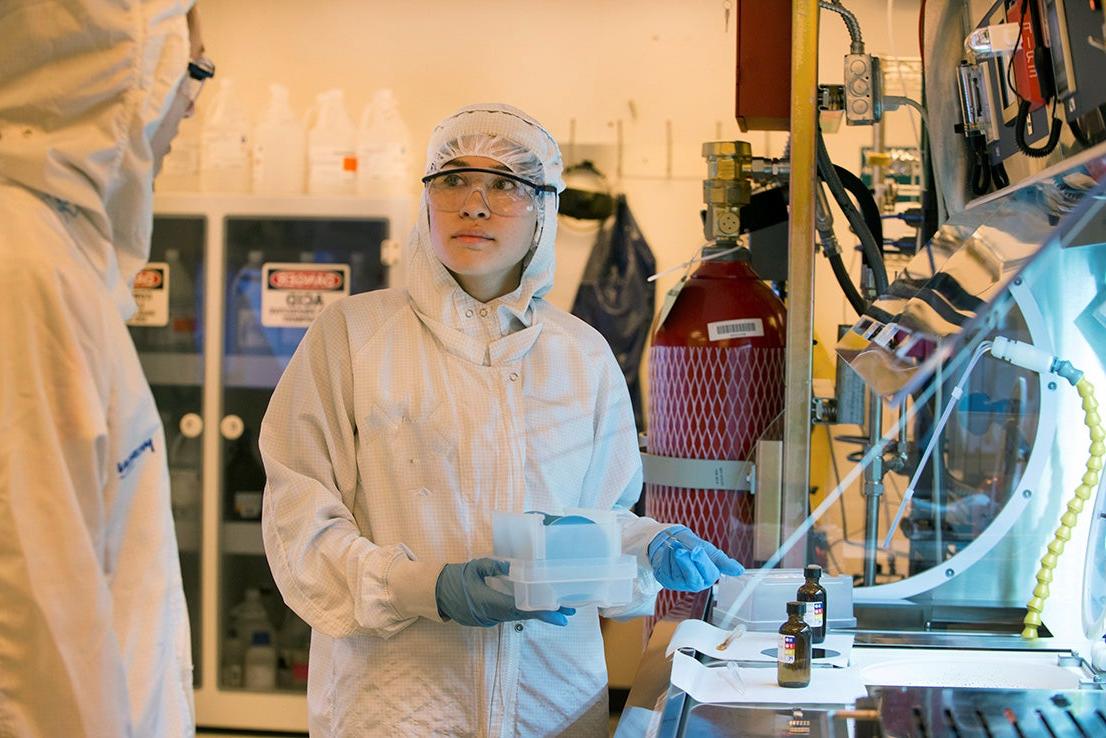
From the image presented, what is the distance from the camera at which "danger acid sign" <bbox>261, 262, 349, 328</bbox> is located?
132 inches

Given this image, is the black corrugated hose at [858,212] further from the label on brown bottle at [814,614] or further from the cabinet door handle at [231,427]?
the cabinet door handle at [231,427]

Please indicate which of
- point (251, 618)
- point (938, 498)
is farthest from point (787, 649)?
point (251, 618)

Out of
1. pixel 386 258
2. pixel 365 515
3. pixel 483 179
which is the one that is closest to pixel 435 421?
pixel 365 515

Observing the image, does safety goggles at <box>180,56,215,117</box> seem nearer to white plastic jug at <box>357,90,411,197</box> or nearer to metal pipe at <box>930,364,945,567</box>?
metal pipe at <box>930,364,945,567</box>

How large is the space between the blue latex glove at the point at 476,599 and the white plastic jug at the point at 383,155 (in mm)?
1930

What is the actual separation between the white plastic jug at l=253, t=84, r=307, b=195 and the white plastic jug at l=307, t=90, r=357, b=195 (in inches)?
1.4

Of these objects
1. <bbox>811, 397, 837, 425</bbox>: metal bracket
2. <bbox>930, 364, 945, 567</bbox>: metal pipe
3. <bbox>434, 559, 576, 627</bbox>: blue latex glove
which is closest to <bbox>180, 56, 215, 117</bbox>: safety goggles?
<bbox>434, 559, 576, 627</bbox>: blue latex glove

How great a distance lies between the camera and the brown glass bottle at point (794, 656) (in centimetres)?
147

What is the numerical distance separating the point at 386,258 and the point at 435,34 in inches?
24.8

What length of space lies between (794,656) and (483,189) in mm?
779

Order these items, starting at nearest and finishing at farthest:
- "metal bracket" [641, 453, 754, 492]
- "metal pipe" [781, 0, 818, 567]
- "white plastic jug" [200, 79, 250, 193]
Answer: "metal pipe" [781, 0, 818, 567]
"metal bracket" [641, 453, 754, 492]
"white plastic jug" [200, 79, 250, 193]

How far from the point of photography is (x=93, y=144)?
113 cm

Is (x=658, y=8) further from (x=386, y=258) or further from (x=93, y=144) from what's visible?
(x=93, y=144)

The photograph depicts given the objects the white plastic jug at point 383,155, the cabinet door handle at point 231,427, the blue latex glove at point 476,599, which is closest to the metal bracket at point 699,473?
the blue latex glove at point 476,599
